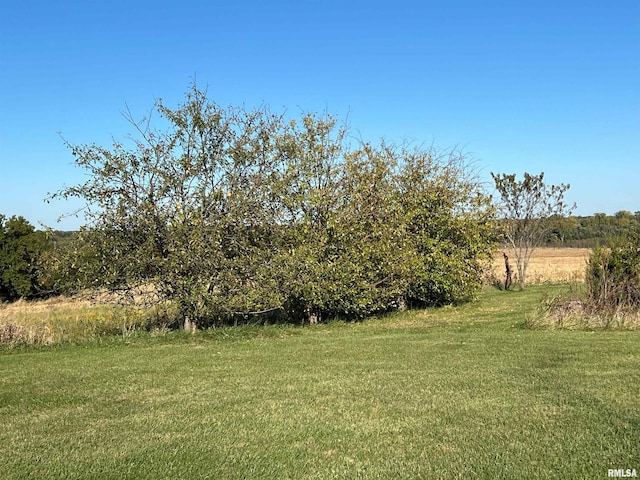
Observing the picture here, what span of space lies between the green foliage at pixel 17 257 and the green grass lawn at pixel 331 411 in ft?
71.9

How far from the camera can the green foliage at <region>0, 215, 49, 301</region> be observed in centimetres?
3012

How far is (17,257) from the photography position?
99.2 feet

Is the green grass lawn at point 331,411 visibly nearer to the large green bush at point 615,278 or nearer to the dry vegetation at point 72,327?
the dry vegetation at point 72,327

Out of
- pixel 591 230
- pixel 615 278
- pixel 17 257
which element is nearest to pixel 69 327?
pixel 615 278

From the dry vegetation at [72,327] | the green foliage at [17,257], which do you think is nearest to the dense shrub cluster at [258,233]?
the dry vegetation at [72,327]

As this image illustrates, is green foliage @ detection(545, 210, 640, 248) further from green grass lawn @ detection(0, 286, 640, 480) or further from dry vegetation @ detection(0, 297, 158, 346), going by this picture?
dry vegetation @ detection(0, 297, 158, 346)

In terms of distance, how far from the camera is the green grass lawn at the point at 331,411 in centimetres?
438

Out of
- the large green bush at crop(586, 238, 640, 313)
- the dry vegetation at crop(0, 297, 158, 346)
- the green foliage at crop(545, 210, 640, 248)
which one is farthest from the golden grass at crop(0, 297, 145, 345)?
the green foliage at crop(545, 210, 640, 248)

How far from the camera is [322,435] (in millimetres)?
5051

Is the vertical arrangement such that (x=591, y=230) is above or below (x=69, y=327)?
above

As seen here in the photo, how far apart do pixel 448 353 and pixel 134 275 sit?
7902mm

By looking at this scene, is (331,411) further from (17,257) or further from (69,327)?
(17,257)

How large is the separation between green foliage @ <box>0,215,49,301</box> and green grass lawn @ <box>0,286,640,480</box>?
2192 centimetres

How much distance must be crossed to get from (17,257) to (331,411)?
29.4 meters
